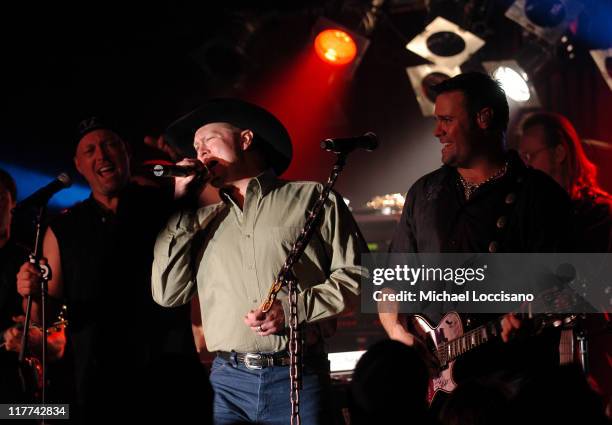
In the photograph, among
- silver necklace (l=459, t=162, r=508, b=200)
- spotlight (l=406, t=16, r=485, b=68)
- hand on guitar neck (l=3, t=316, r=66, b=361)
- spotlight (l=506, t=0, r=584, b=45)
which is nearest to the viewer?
silver necklace (l=459, t=162, r=508, b=200)

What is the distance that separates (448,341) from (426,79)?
4.28 m

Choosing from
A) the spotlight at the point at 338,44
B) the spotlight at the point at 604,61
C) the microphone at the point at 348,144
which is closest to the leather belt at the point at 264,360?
the microphone at the point at 348,144

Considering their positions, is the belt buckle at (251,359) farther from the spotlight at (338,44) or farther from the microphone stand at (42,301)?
the spotlight at (338,44)

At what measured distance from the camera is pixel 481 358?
399cm

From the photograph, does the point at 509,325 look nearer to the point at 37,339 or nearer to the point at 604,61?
the point at 37,339

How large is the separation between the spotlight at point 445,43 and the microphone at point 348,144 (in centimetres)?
380

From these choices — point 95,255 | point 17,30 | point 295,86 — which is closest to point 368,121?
point 295,86

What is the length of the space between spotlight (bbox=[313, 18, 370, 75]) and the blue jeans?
4362 mm

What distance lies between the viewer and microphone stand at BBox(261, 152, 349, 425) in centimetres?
372

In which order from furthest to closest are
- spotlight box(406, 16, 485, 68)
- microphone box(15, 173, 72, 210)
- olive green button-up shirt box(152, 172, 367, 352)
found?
spotlight box(406, 16, 485, 68) < microphone box(15, 173, 72, 210) < olive green button-up shirt box(152, 172, 367, 352)

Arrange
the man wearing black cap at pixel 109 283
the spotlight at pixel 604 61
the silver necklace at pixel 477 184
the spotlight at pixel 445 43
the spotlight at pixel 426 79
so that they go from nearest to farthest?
the silver necklace at pixel 477 184 → the man wearing black cap at pixel 109 283 → the spotlight at pixel 604 61 → the spotlight at pixel 445 43 → the spotlight at pixel 426 79

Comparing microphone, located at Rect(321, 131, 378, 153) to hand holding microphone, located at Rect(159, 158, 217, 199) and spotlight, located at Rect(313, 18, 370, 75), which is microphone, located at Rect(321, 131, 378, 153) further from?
spotlight, located at Rect(313, 18, 370, 75)

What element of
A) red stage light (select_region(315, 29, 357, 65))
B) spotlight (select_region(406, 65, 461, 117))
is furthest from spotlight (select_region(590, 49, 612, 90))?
red stage light (select_region(315, 29, 357, 65))

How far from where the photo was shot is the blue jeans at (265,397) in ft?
12.7
